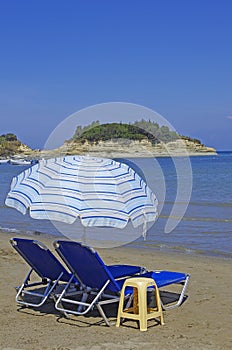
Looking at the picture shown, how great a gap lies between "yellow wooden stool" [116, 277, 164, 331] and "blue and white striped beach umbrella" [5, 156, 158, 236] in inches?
23.5

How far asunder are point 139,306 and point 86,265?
0.65 meters

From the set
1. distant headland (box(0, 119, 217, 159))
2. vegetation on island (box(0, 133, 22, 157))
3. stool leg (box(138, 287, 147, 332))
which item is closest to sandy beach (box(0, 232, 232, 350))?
stool leg (box(138, 287, 147, 332))

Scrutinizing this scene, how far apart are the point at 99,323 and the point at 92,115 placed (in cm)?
217

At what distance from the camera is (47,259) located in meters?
6.09

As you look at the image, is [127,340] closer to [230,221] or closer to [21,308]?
[21,308]

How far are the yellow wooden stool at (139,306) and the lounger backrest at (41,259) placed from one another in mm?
775

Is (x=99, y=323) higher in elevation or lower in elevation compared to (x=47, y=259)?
lower

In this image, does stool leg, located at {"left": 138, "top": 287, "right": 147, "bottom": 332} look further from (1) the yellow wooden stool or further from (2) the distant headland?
(2) the distant headland

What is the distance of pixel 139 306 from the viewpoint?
221 inches

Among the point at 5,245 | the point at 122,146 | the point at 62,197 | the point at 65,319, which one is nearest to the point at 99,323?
the point at 65,319

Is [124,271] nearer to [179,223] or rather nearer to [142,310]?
[142,310]

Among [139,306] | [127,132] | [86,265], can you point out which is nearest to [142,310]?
[139,306]

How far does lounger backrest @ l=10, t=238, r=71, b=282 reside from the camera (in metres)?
6.00

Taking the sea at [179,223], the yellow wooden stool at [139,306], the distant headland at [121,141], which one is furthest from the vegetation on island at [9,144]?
the yellow wooden stool at [139,306]
